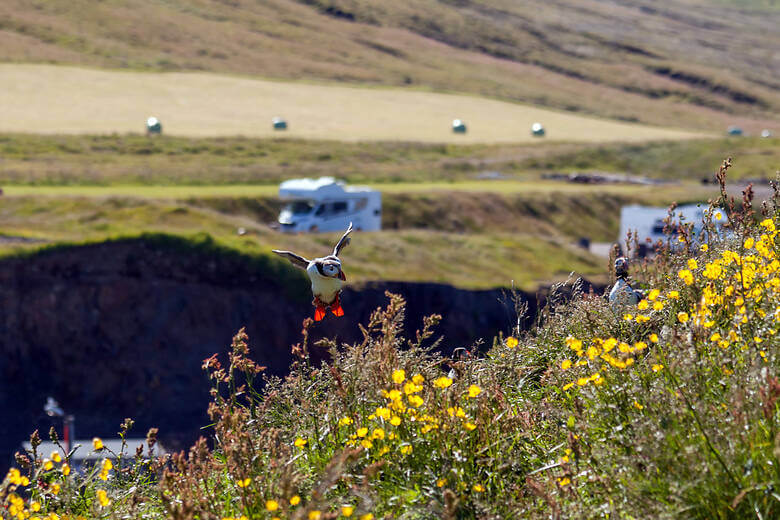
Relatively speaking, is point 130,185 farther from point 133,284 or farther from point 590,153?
point 590,153

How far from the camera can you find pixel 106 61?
380ft

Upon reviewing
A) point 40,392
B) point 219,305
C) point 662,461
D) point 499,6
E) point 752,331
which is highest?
point 499,6

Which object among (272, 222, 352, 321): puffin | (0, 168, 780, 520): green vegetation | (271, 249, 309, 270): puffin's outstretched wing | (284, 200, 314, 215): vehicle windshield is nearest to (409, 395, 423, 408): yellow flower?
(0, 168, 780, 520): green vegetation

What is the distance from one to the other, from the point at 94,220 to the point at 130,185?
55.2 feet

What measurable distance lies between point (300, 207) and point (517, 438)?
43.9m

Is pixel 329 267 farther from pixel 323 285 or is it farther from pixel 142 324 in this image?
pixel 142 324

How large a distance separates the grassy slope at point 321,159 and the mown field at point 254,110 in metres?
4.10

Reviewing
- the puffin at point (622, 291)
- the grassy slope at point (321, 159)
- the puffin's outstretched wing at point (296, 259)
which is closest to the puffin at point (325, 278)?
the puffin's outstretched wing at point (296, 259)

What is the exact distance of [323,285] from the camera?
813 centimetres

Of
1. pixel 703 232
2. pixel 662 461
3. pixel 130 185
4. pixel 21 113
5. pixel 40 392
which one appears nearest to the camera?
pixel 662 461

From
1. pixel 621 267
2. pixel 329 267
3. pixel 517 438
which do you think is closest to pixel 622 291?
pixel 621 267

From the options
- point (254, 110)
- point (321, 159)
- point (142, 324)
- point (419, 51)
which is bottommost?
point (142, 324)

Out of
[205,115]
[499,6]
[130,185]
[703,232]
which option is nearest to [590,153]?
[205,115]

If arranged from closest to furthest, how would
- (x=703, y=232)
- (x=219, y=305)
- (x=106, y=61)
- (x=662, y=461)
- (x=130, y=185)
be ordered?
(x=662, y=461) → (x=703, y=232) → (x=219, y=305) → (x=130, y=185) → (x=106, y=61)
